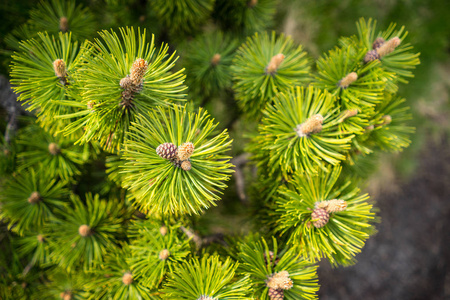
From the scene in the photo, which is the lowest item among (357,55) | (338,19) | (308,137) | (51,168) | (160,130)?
(51,168)

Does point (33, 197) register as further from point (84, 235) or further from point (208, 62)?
point (208, 62)

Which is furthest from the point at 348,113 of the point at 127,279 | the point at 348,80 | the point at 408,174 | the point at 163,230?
the point at 408,174

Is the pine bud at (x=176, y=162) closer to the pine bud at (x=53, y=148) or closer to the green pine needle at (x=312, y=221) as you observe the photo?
the green pine needle at (x=312, y=221)

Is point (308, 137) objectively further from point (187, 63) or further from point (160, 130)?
point (187, 63)

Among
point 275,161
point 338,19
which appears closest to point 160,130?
point 275,161

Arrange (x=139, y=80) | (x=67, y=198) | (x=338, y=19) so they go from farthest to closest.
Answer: (x=338, y=19) → (x=67, y=198) → (x=139, y=80)

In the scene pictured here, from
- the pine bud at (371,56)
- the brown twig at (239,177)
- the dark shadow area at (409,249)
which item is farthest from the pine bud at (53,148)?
the dark shadow area at (409,249)

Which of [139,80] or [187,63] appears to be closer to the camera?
[139,80]

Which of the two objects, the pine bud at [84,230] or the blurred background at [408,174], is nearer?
the pine bud at [84,230]

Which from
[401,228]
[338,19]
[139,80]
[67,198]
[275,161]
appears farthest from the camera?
[401,228]
